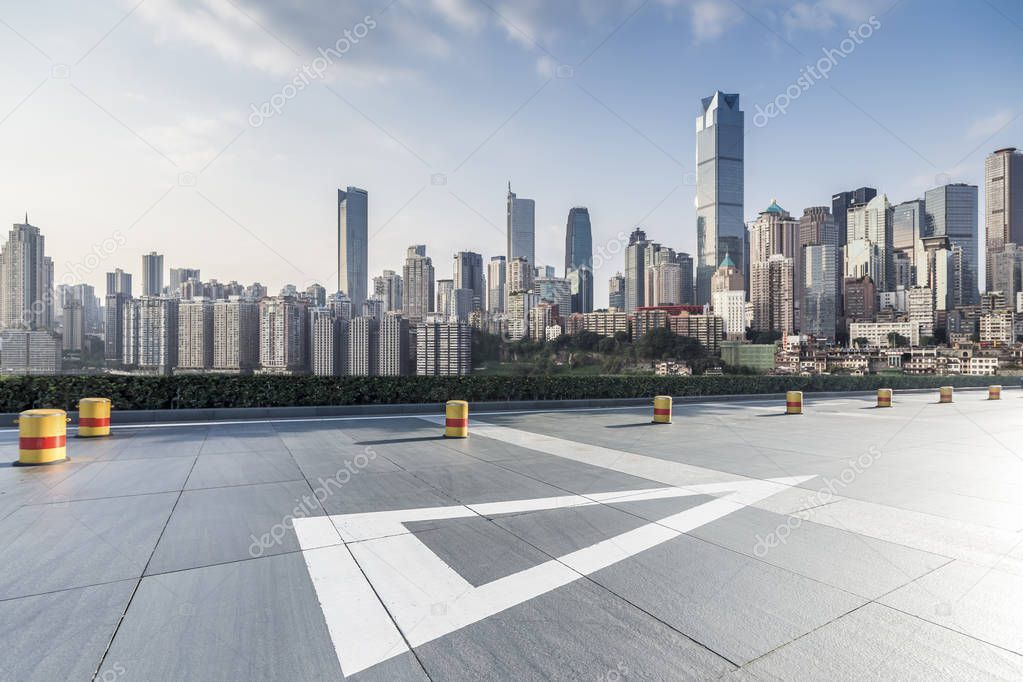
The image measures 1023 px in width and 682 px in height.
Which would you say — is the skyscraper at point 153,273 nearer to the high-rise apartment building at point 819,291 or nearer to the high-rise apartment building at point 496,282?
the high-rise apartment building at point 496,282

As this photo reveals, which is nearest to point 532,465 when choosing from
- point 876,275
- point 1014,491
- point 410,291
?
point 1014,491

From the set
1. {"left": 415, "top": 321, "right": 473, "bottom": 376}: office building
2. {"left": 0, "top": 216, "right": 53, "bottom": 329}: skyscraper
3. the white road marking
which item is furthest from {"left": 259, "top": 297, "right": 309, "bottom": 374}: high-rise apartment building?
the white road marking

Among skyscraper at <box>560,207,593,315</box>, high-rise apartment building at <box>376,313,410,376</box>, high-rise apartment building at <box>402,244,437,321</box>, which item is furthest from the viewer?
skyscraper at <box>560,207,593,315</box>

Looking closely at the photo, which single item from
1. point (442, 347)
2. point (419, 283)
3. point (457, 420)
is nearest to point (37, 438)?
point (457, 420)

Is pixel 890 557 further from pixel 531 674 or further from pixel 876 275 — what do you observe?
pixel 876 275

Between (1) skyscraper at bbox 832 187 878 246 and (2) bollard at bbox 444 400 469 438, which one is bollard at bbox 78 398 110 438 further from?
(1) skyscraper at bbox 832 187 878 246
